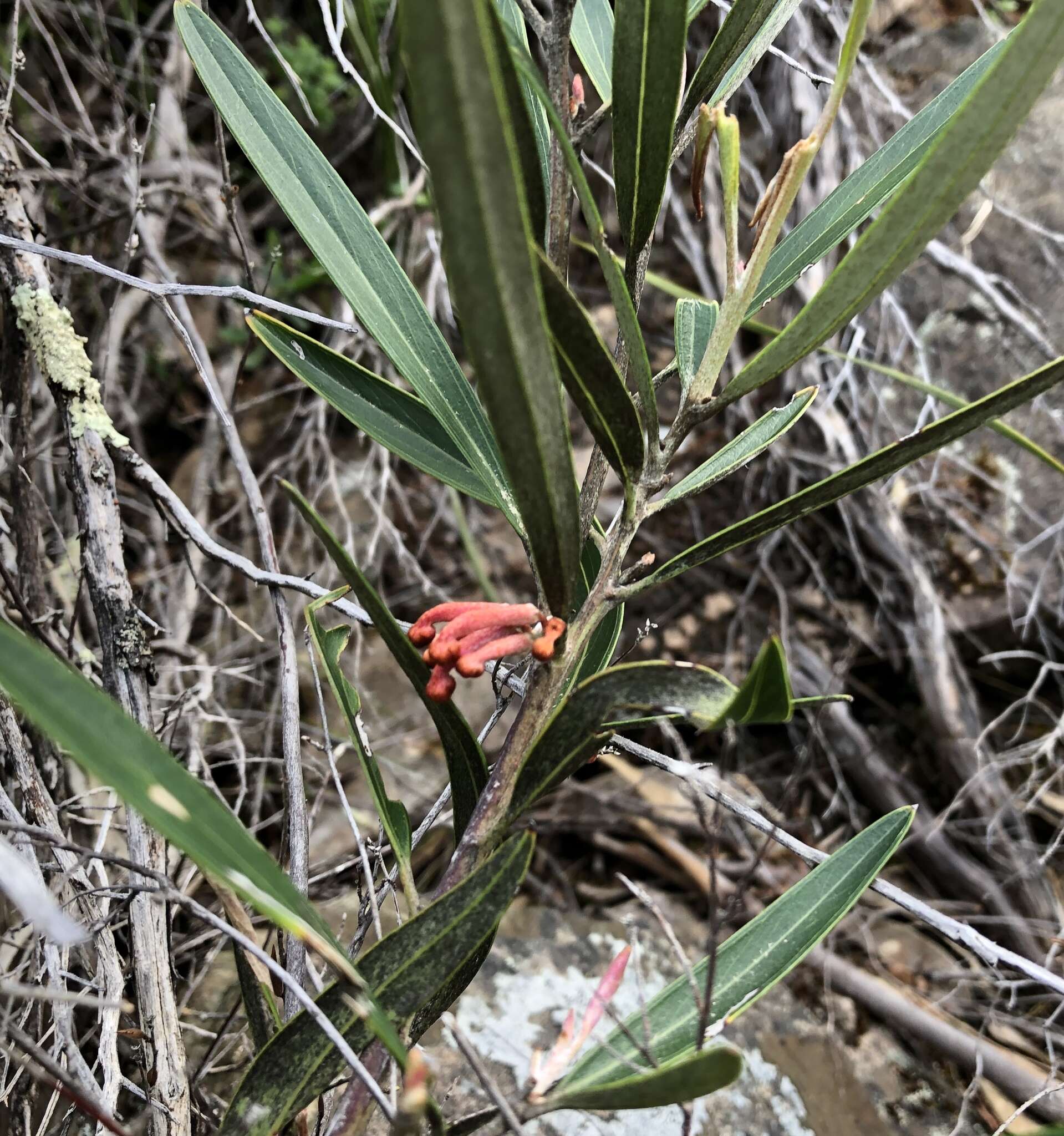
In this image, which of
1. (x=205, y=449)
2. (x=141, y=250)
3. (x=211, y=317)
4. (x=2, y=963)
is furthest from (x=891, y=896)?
(x=211, y=317)

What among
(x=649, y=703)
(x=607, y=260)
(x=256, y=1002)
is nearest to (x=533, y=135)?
(x=607, y=260)

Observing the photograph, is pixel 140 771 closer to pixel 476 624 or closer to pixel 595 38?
pixel 476 624

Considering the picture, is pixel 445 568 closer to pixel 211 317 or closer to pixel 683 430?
pixel 211 317

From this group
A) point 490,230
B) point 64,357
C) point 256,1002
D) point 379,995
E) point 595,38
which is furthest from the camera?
point 64,357

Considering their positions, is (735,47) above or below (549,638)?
above

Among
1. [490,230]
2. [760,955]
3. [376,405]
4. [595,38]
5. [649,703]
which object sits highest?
[595,38]

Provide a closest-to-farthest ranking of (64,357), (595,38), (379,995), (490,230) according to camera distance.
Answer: (490,230) < (379,995) < (595,38) < (64,357)
